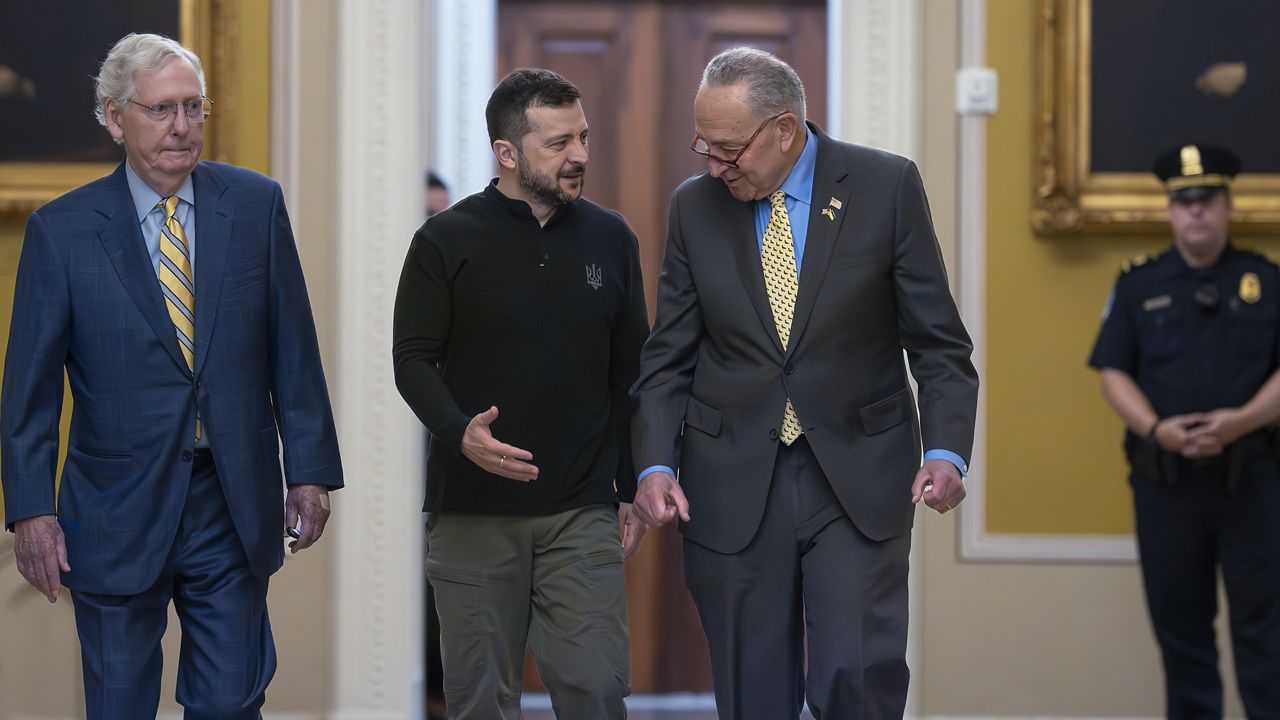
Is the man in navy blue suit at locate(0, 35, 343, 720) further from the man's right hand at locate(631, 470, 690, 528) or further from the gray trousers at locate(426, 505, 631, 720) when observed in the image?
the man's right hand at locate(631, 470, 690, 528)

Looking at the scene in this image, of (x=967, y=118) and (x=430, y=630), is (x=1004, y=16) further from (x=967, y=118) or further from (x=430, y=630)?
(x=430, y=630)

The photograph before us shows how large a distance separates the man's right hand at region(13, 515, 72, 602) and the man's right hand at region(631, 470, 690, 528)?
112 cm

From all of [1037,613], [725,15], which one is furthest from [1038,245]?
[725,15]

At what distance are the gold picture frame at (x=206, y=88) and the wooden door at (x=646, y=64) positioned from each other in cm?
119

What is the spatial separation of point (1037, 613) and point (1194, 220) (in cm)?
140

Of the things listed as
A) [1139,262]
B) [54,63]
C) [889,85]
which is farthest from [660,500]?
[54,63]

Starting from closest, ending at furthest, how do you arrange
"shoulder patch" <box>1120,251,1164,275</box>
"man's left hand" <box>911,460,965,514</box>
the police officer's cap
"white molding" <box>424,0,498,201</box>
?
"man's left hand" <box>911,460,965,514</box> → the police officer's cap → "shoulder patch" <box>1120,251,1164,275</box> → "white molding" <box>424,0,498,201</box>

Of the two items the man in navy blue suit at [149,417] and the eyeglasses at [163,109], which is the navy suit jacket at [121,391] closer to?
the man in navy blue suit at [149,417]

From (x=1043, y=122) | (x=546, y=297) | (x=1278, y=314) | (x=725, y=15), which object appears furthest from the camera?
(x=725, y=15)

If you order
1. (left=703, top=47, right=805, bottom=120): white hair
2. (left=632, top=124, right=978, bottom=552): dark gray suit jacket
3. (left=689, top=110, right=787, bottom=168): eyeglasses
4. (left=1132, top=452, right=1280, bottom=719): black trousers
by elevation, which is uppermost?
(left=703, top=47, right=805, bottom=120): white hair

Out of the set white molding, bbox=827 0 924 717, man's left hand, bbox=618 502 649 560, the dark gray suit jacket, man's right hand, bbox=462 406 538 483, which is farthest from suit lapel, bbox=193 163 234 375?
white molding, bbox=827 0 924 717

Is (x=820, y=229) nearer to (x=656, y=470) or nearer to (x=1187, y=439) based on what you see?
(x=656, y=470)

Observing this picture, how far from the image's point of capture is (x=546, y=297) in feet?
10.5

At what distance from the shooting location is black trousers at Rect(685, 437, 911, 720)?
2.95 metres
